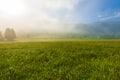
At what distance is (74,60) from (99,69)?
3.28 metres

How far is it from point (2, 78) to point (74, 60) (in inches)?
257

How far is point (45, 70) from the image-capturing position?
1252cm

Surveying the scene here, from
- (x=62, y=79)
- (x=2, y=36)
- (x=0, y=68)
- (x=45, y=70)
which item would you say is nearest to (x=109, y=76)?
(x=62, y=79)

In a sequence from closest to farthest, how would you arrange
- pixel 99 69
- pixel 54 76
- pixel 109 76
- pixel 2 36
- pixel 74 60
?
pixel 109 76 → pixel 54 76 → pixel 99 69 → pixel 74 60 → pixel 2 36

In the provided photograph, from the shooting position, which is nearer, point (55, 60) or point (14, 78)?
point (14, 78)

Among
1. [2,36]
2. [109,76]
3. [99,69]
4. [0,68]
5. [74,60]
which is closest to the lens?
[109,76]

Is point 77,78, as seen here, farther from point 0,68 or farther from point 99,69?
point 0,68

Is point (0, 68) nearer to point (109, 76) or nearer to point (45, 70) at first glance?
point (45, 70)

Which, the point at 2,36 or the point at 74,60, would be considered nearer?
the point at 74,60

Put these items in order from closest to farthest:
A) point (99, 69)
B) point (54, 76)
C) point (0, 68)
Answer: point (54, 76), point (99, 69), point (0, 68)

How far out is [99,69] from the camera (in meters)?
12.1

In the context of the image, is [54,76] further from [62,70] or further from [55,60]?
[55,60]

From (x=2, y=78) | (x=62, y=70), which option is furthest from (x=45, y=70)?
(x=2, y=78)

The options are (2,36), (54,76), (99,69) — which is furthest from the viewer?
(2,36)
